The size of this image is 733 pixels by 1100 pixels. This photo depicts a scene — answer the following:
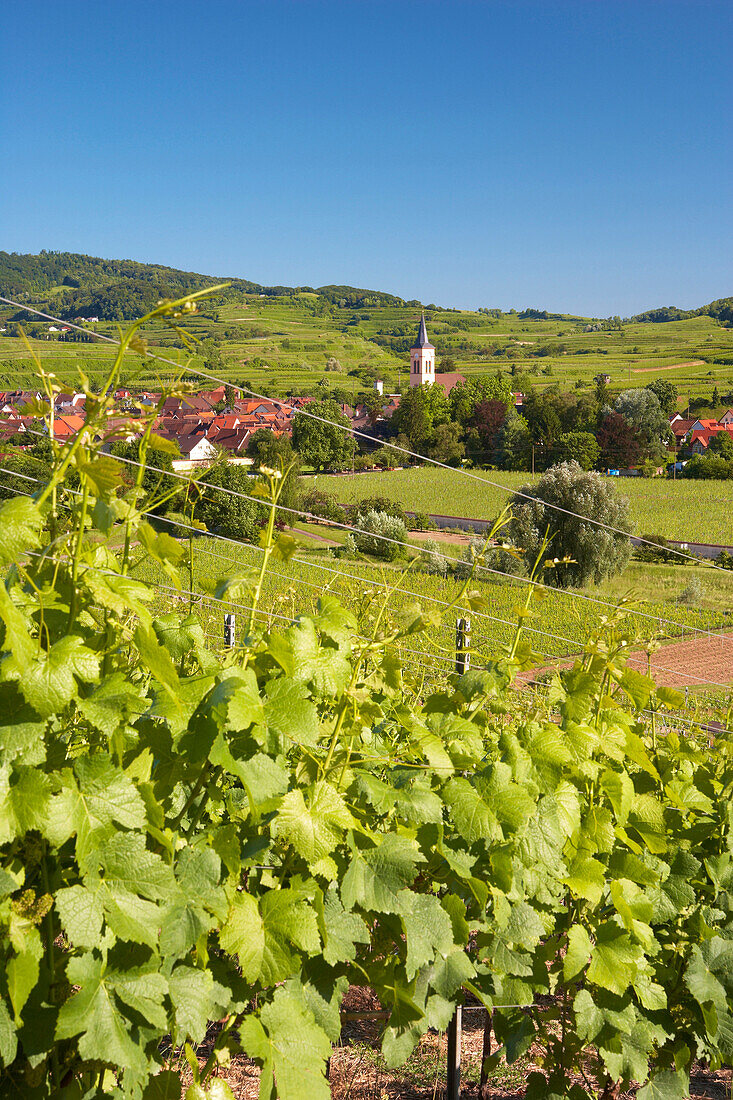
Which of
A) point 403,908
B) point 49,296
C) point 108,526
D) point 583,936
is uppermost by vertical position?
point 49,296

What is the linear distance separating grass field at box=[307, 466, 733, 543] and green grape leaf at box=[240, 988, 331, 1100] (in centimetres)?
4374

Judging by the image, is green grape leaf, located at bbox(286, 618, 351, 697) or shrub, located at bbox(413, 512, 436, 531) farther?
shrub, located at bbox(413, 512, 436, 531)

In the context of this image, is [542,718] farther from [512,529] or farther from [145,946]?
[512,529]

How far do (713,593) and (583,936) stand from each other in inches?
1332

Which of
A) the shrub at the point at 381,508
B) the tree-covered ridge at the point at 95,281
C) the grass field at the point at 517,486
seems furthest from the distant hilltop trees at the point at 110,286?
the shrub at the point at 381,508

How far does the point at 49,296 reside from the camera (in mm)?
128625

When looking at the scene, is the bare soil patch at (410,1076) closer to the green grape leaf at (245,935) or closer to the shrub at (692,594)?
the green grape leaf at (245,935)

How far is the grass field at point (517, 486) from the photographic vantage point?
45656 millimetres

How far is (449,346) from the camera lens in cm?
15238

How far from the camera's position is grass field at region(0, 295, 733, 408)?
330ft

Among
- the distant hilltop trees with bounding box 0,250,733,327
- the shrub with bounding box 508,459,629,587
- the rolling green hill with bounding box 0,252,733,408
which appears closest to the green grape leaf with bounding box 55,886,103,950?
the shrub with bounding box 508,459,629,587

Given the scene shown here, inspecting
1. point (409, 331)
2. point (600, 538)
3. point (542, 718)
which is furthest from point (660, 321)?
point (542, 718)

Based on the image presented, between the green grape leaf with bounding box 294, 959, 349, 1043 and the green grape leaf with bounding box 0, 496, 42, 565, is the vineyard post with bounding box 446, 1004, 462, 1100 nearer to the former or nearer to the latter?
the green grape leaf with bounding box 294, 959, 349, 1043

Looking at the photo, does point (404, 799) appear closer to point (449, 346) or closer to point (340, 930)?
point (340, 930)
